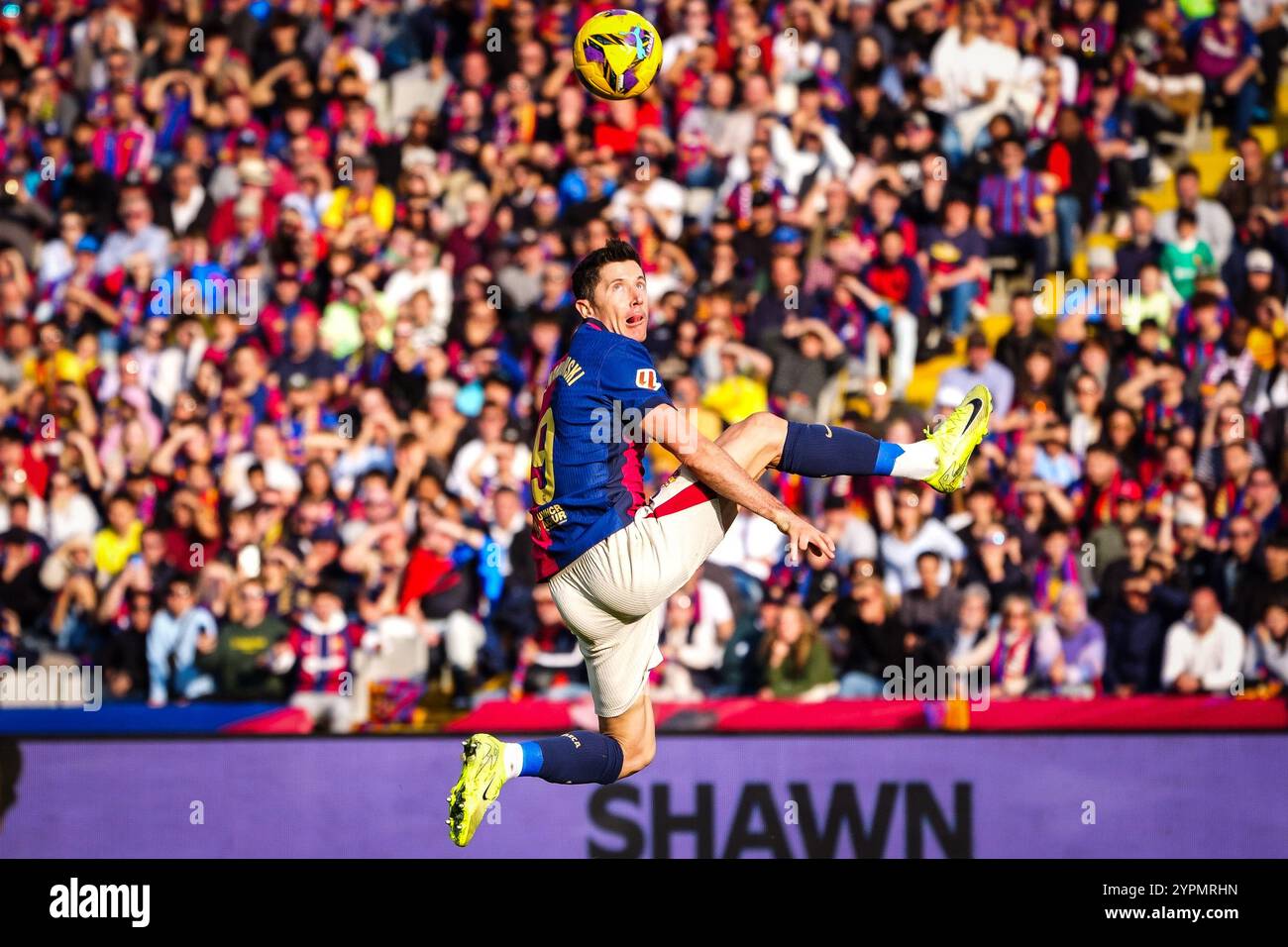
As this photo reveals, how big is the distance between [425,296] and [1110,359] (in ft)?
18.0

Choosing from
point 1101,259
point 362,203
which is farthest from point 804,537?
point 362,203

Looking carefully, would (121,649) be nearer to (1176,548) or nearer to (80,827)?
(80,827)

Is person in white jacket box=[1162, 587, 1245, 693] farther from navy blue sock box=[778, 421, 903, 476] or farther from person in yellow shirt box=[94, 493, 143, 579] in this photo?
person in yellow shirt box=[94, 493, 143, 579]

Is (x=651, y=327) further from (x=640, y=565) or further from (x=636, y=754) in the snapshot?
(x=640, y=565)

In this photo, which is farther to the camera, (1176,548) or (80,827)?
(1176,548)

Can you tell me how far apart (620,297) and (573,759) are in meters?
2.15

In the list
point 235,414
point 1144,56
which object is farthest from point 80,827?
point 1144,56

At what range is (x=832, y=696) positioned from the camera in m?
13.4

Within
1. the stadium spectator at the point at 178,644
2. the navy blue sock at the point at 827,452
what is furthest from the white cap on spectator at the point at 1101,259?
the stadium spectator at the point at 178,644

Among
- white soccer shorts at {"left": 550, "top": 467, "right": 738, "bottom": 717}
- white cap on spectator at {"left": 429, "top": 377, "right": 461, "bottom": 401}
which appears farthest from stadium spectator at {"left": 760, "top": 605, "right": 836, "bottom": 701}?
white soccer shorts at {"left": 550, "top": 467, "right": 738, "bottom": 717}

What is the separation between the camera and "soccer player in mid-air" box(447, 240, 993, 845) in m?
8.95

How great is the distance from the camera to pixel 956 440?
947 centimetres

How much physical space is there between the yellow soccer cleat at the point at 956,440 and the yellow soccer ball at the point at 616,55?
9.59ft

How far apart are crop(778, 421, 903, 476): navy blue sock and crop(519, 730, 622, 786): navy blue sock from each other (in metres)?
1.59
